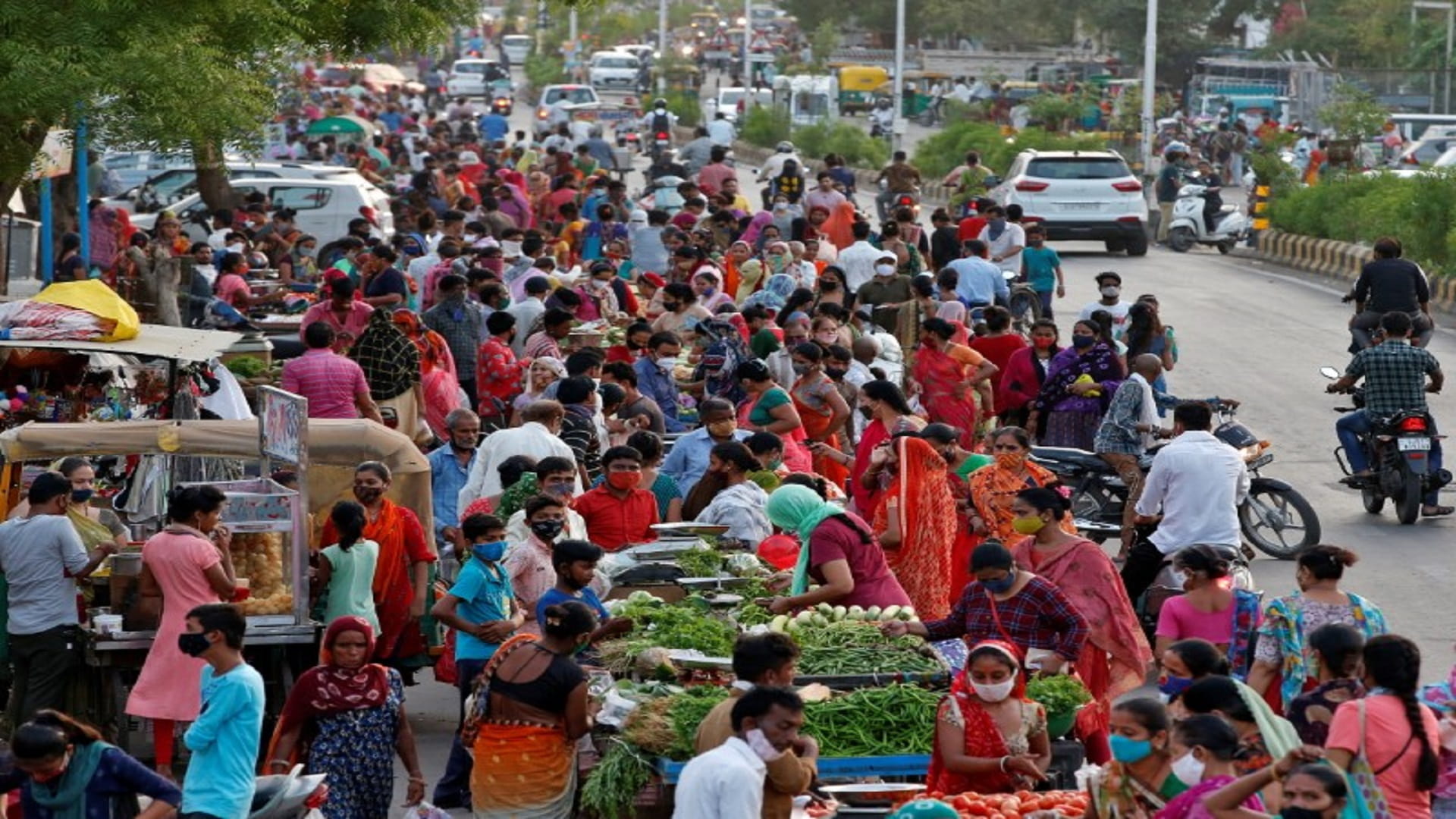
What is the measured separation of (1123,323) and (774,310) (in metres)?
2.70

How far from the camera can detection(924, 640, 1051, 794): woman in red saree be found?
886 centimetres

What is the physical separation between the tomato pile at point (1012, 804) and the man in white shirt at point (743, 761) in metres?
0.94

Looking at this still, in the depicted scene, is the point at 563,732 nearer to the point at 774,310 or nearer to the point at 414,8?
the point at 774,310

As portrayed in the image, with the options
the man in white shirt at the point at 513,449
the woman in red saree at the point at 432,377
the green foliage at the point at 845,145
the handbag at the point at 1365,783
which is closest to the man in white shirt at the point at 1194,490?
the man in white shirt at the point at 513,449

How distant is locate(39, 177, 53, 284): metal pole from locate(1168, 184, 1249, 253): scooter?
18662 mm

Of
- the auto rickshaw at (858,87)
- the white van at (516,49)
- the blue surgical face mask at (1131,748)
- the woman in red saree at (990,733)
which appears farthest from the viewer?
the white van at (516,49)

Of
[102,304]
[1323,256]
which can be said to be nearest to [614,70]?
[1323,256]

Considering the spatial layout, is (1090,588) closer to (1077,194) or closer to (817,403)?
(817,403)

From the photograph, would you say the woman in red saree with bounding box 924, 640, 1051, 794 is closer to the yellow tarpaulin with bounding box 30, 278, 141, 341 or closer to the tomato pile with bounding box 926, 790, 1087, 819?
the tomato pile with bounding box 926, 790, 1087, 819

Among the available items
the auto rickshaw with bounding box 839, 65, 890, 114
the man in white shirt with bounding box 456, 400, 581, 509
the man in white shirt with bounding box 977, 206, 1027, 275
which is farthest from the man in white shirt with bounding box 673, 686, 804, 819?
the auto rickshaw with bounding box 839, 65, 890, 114

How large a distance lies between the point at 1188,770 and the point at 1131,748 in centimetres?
18

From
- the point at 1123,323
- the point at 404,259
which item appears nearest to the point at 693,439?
the point at 1123,323

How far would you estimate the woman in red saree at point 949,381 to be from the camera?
16859 mm

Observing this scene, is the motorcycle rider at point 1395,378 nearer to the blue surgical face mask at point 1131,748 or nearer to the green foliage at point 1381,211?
the blue surgical face mask at point 1131,748
